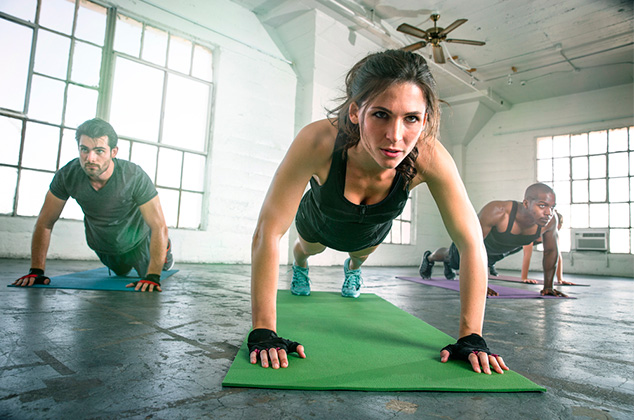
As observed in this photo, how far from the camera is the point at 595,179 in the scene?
9398 mm

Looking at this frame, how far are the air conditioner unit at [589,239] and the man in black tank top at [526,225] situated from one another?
21.5 ft

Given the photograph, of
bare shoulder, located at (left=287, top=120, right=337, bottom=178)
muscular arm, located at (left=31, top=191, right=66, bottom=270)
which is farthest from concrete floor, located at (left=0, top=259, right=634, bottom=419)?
bare shoulder, located at (left=287, top=120, right=337, bottom=178)

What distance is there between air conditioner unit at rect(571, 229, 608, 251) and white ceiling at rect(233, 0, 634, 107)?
3.70m

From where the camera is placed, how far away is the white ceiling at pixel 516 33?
21.9 feet

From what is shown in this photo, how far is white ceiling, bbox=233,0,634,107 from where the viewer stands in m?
6.68

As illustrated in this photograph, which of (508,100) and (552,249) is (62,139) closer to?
(552,249)

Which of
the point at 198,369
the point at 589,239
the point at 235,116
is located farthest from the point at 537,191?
the point at 589,239

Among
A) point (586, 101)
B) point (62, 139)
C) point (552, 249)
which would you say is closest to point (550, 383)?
point (552, 249)

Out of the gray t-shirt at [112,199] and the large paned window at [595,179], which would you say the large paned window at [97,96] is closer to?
the gray t-shirt at [112,199]

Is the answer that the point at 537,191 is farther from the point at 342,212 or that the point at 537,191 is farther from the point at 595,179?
the point at 595,179

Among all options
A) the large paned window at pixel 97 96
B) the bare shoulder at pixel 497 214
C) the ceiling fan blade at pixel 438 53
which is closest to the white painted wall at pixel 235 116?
the large paned window at pixel 97 96

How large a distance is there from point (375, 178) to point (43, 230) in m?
2.44

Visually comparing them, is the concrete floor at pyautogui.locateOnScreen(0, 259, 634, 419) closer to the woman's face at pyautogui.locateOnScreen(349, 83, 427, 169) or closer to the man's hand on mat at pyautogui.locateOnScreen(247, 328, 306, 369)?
the man's hand on mat at pyautogui.locateOnScreen(247, 328, 306, 369)

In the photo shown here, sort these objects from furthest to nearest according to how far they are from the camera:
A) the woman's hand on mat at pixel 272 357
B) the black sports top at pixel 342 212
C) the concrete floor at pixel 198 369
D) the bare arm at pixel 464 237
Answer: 1. the black sports top at pixel 342 212
2. the bare arm at pixel 464 237
3. the woman's hand on mat at pixel 272 357
4. the concrete floor at pixel 198 369
